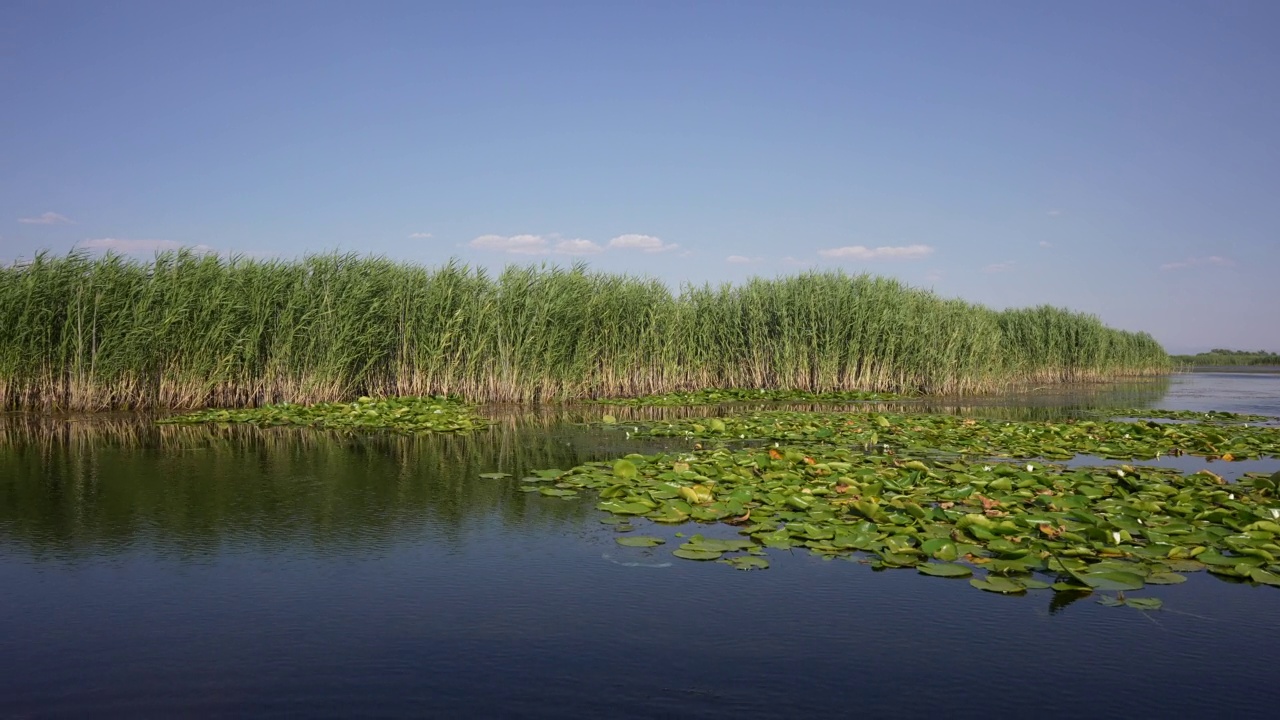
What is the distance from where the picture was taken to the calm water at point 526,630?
11.5ft

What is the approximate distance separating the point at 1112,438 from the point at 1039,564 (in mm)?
7422

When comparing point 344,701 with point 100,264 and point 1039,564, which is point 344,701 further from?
point 100,264

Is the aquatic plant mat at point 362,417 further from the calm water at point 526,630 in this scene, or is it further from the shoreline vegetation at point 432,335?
the calm water at point 526,630

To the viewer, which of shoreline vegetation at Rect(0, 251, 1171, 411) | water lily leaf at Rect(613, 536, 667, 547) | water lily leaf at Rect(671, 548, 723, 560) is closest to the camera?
water lily leaf at Rect(671, 548, 723, 560)

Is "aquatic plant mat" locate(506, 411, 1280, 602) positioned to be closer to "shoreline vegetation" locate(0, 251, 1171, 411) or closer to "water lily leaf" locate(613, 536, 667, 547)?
"water lily leaf" locate(613, 536, 667, 547)

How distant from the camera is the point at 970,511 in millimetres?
6820

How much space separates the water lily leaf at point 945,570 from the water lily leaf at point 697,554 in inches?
50.9

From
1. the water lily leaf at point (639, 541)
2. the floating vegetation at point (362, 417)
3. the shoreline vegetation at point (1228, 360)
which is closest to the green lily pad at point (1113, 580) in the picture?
the water lily leaf at point (639, 541)

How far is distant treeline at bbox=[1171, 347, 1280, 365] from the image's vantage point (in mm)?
65875

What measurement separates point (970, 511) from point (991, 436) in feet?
18.2

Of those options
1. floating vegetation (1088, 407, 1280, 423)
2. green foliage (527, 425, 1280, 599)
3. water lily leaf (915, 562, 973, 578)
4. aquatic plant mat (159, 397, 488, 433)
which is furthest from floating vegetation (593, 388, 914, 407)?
water lily leaf (915, 562, 973, 578)

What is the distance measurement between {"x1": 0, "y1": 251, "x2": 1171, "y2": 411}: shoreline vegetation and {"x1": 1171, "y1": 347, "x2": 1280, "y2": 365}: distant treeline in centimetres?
5256

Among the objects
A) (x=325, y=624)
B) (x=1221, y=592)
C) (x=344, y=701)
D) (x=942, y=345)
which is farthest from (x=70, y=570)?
(x=942, y=345)

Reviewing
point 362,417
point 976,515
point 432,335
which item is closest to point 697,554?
point 976,515
